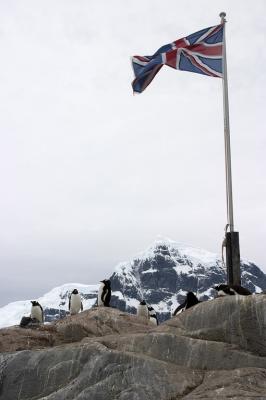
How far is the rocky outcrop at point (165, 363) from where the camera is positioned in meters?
14.2

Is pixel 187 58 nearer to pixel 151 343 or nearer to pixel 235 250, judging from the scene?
pixel 235 250

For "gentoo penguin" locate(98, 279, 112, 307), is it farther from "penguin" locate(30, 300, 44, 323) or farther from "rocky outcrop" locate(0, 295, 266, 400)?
"rocky outcrop" locate(0, 295, 266, 400)

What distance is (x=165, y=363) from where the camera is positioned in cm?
1530

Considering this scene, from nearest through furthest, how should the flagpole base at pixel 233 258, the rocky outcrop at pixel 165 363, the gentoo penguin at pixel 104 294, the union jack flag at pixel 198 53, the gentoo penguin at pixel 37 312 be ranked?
the rocky outcrop at pixel 165 363 → the flagpole base at pixel 233 258 → the union jack flag at pixel 198 53 → the gentoo penguin at pixel 104 294 → the gentoo penguin at pixel 37 312

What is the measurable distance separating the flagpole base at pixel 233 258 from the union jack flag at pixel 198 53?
288 inches

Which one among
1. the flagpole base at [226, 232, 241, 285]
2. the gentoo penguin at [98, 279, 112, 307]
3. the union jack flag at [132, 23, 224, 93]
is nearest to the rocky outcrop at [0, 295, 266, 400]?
the flagpole base at [226, 232, 241, 285]

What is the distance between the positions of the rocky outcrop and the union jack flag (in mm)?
11276

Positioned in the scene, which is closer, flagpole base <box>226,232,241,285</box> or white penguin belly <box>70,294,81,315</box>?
flagpole base <box>226,232,241,285</box>

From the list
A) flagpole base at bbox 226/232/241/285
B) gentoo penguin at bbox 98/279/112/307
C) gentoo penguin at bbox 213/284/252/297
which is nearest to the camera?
gentoo penguin at bbox 213/284/252/297

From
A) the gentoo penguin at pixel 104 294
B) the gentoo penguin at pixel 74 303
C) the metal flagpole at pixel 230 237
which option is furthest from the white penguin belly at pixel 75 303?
the metal flagpole at pixel 230 237

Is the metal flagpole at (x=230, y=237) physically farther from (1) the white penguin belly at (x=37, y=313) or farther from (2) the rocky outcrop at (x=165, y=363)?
(1) the white penguin belly at (x=37, y=313)

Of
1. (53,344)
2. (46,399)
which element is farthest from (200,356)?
(53,344)

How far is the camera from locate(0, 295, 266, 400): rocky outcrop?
46.8ft

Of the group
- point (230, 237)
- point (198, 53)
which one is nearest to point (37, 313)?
point (230, 237)
